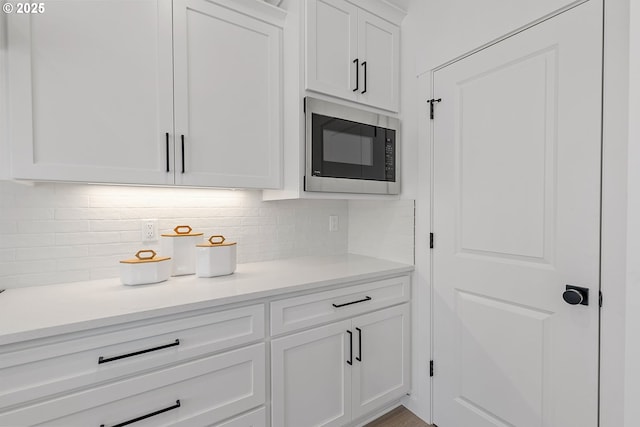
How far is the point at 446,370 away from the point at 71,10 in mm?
2443

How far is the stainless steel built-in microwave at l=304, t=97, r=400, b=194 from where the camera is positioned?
65.9 inches

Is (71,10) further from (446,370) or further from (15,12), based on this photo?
(446,370)

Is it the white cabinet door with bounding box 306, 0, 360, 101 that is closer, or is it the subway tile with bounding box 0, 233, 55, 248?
the subway tile with bounding box 0, 233, 55, 248

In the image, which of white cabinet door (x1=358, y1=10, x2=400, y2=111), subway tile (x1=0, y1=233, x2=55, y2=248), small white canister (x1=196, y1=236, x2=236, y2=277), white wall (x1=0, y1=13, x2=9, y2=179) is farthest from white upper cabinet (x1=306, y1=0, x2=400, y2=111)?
subway tile (x1=0, y1=233, x2=55, y2=248)

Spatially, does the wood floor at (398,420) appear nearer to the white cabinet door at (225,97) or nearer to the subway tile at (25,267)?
the white cabinet door at (225,97)

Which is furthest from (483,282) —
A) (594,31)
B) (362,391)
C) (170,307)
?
(170,307)

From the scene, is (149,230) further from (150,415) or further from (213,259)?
(150,415)

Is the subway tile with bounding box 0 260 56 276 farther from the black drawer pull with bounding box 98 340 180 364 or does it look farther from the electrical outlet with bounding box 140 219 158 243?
the black drawer pull with bounding box 98 340 180 364

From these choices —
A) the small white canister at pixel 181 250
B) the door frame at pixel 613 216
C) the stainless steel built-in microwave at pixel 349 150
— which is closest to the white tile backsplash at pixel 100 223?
the small white canister at pixel 181 250

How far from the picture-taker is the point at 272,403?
1.40 meters

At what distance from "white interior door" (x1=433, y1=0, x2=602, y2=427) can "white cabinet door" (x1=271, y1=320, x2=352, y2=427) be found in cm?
59

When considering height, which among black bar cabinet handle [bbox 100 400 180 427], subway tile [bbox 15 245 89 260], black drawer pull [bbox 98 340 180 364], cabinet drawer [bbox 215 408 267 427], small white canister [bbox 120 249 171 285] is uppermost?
subway tile [bbox 15 245 89 260]

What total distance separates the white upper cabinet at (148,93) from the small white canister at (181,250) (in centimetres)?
32

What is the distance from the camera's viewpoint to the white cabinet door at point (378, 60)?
1824 mm
